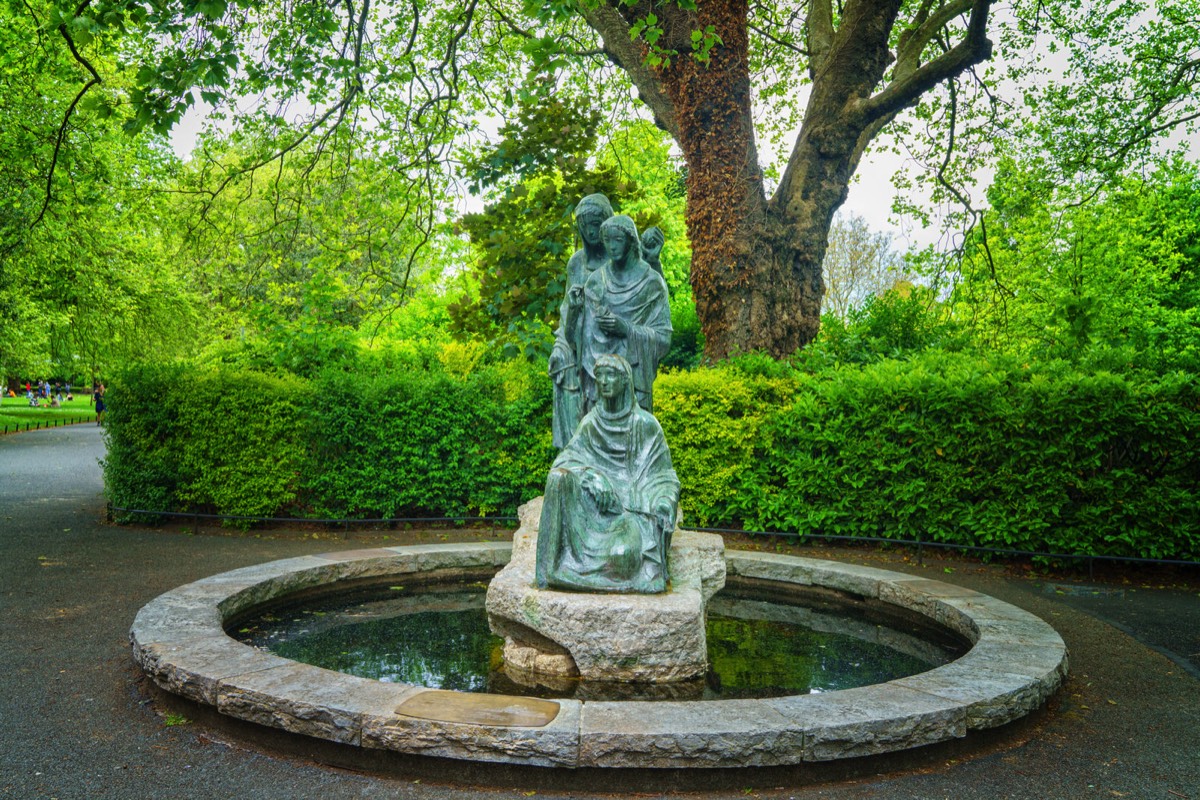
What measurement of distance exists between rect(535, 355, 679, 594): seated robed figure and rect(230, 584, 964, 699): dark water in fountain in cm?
66

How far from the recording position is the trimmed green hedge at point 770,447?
9.14m

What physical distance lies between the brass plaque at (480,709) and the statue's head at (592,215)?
152 inches

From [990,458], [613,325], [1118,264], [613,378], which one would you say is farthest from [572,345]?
[1118,264]

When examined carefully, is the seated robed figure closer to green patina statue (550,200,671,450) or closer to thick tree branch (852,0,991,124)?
green patina statue (550,200,671,450)

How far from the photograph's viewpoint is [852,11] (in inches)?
498

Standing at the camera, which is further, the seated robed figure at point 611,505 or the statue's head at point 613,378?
the statue's head at point 613,378

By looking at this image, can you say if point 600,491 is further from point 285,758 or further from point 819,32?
point 819,32

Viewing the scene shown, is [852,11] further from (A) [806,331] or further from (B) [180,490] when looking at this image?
(B) [180,490]

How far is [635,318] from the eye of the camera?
6.47 metres

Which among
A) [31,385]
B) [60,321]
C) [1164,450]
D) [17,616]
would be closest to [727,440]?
[1164,450]

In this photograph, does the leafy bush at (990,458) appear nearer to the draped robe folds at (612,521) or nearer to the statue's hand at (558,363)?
the statue's hand at (558,363)

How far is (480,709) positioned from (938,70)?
11.8m

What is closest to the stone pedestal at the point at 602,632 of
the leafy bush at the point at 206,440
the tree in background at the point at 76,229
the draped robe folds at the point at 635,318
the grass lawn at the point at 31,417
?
the draped robe folds at the point at 635,318

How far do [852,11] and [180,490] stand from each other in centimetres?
1212
